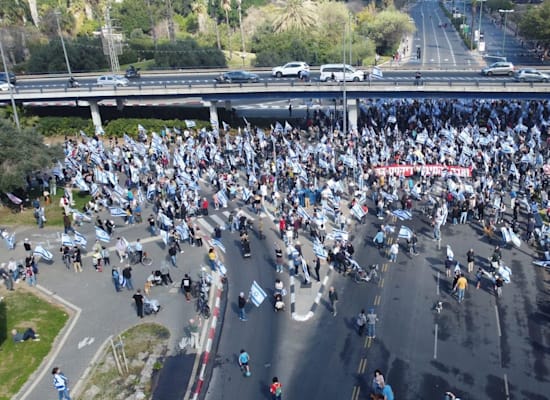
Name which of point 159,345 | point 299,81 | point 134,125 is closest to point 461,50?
point 299,81

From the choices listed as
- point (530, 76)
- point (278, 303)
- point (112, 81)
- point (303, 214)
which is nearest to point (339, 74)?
point (530, 76)

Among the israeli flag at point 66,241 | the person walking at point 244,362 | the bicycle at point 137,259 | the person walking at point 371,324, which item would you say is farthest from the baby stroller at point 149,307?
the person walking at point 371,324

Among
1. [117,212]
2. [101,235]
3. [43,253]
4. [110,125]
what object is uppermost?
[110,125]

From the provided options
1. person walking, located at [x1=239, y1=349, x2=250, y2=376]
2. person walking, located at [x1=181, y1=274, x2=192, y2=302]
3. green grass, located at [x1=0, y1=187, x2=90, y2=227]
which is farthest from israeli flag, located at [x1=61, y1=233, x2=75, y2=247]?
person walking, located at [x1=239, y1=349, x2=250, y2=376]

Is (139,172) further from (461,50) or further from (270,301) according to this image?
(461,50)

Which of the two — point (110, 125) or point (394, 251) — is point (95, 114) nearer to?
point (110, 125)

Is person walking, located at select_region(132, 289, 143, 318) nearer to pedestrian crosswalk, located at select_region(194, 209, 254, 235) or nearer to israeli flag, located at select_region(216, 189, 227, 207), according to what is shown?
pedestrian crosswalk, located at select_region(194, 209, 254, 235)
